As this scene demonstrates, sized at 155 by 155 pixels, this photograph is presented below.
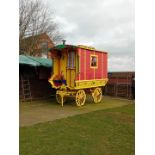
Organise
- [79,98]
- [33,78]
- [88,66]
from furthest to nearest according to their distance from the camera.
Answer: [33,78]
[88,66]
[79,98]

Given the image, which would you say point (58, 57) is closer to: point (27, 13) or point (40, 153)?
point (40, 153)

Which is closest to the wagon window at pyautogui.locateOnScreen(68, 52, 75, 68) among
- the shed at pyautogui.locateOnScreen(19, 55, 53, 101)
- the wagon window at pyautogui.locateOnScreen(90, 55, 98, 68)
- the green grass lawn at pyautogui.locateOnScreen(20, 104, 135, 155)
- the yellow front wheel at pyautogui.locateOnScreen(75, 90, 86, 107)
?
the wagon window at pyautogui.locateOnScreen(90, 55, 98, 68)

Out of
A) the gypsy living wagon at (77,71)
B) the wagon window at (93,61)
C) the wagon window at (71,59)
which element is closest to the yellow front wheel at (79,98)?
the gypsy living wagon at (77,71)

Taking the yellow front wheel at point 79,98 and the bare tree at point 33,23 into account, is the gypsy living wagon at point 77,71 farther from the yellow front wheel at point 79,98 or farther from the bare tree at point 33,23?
the bare tree at point 33,23

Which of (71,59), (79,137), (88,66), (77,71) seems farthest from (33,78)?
(79,137)

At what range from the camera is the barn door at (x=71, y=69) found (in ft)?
37.8

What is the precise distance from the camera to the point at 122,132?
5.98m

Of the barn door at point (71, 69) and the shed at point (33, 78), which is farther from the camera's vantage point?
the shed at point (33, 78)

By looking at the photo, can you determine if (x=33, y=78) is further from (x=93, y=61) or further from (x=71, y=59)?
(x=93, y=61)

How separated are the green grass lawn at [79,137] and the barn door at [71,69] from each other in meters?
4.30

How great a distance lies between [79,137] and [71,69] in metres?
6.49

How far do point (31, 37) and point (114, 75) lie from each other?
1180 cm

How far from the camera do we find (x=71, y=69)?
11633 millimetres
